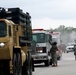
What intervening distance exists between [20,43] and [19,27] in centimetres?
111

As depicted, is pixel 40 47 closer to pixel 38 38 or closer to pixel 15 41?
pixel 38 38

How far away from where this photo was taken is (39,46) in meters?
30.9

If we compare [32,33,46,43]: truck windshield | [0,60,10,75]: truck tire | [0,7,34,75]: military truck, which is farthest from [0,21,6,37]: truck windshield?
[32,33,46,43]: truck windshield

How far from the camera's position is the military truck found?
16.5m

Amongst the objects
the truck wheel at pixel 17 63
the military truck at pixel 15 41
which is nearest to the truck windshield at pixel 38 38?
the military truck at pixel 15 41

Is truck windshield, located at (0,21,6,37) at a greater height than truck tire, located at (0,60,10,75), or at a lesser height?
greater

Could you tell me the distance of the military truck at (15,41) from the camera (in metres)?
16.5

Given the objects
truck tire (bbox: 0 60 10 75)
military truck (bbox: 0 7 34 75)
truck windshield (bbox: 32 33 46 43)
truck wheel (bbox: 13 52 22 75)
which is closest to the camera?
military truck (bbox: 0 7 34 75)

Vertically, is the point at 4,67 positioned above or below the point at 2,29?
below

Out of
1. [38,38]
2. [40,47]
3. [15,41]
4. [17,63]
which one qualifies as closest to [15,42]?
[15,41]

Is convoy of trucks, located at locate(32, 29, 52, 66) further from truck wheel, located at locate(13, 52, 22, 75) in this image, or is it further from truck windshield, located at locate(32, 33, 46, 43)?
truck wheel, located at locate(13, 52, 22, 75)

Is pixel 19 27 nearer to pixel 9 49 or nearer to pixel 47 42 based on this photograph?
pixel 9 49

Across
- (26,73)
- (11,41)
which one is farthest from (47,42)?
(11,41)

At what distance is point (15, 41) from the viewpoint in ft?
60.0
